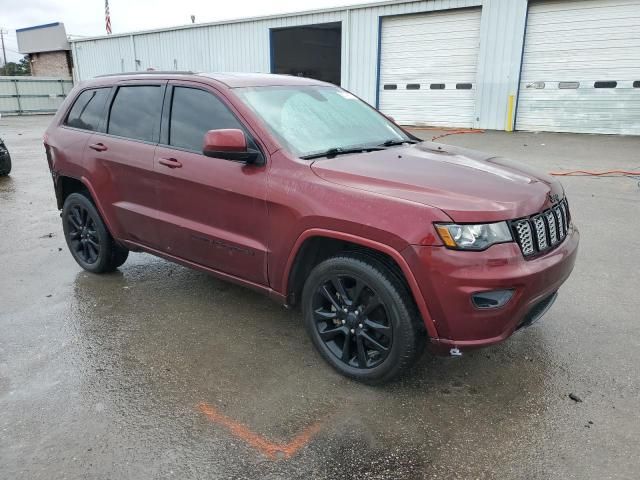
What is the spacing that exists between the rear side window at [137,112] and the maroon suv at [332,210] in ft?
0.05

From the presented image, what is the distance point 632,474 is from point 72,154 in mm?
4760

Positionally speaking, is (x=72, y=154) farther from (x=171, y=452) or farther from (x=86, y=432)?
(x=171, y=452)

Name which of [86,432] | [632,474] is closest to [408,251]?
[632,474]

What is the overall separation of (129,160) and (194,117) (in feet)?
2.39

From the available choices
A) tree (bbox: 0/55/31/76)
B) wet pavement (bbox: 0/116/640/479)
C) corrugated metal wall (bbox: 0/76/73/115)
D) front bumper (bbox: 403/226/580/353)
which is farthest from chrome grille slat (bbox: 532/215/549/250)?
tree (bbox: 0/55/31/76)

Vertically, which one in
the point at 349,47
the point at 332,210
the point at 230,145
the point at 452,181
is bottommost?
the point at 332,210

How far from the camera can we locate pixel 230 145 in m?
3.26

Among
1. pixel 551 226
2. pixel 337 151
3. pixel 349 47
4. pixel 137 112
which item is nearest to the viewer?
pixel 551 226

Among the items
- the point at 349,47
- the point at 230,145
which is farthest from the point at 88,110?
the point at 349,47

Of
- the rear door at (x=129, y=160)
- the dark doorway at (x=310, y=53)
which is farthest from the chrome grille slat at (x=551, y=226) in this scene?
the dark doorway at (x=310, y=53)

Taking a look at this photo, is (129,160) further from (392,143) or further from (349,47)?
(349,47)

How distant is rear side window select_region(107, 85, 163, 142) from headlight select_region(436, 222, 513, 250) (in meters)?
2.54

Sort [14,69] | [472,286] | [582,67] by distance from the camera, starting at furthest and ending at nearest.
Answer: [14,69] < [582,67] < [472,286]

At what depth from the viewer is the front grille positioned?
9.14ft
